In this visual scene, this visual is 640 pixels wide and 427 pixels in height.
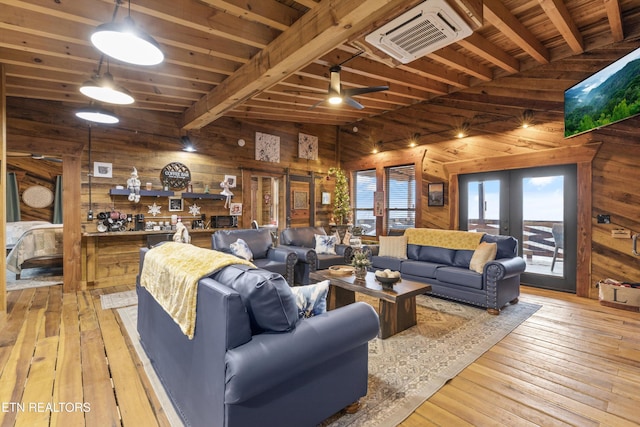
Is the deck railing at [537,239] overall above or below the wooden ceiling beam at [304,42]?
below

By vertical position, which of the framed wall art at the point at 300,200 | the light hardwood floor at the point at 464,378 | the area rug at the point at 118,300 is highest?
the framed wall art at the point at 300,200

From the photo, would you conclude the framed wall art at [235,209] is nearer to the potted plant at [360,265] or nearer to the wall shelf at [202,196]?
the wall shelf at [202,196]

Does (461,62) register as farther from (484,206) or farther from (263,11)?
(263,11)

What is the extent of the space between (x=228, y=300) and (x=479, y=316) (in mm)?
3284

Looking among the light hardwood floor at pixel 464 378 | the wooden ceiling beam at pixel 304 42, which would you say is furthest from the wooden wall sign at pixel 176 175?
the light hardwood floor at pixel 464 378

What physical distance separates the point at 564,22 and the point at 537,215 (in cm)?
270

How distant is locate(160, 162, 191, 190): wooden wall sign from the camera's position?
215 inches

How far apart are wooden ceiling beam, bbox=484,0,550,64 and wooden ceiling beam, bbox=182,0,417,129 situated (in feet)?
4.90

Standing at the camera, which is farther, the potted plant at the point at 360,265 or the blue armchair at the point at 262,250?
the blue armchair at the point at 262,250

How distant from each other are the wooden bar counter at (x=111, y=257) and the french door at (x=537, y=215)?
222 inches

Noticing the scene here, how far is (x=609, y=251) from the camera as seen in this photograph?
413cm

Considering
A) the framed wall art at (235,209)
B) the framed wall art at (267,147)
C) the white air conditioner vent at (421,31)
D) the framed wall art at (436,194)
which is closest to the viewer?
the white air conditioner vent at (421,31)

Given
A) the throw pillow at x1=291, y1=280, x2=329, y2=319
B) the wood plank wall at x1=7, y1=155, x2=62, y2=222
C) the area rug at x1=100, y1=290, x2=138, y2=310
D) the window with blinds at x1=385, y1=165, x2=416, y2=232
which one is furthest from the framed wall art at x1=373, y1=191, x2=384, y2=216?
the wood plank wall at x1=7, y1=155, x2=62, y2=222

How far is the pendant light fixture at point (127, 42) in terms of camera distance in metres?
1.94
